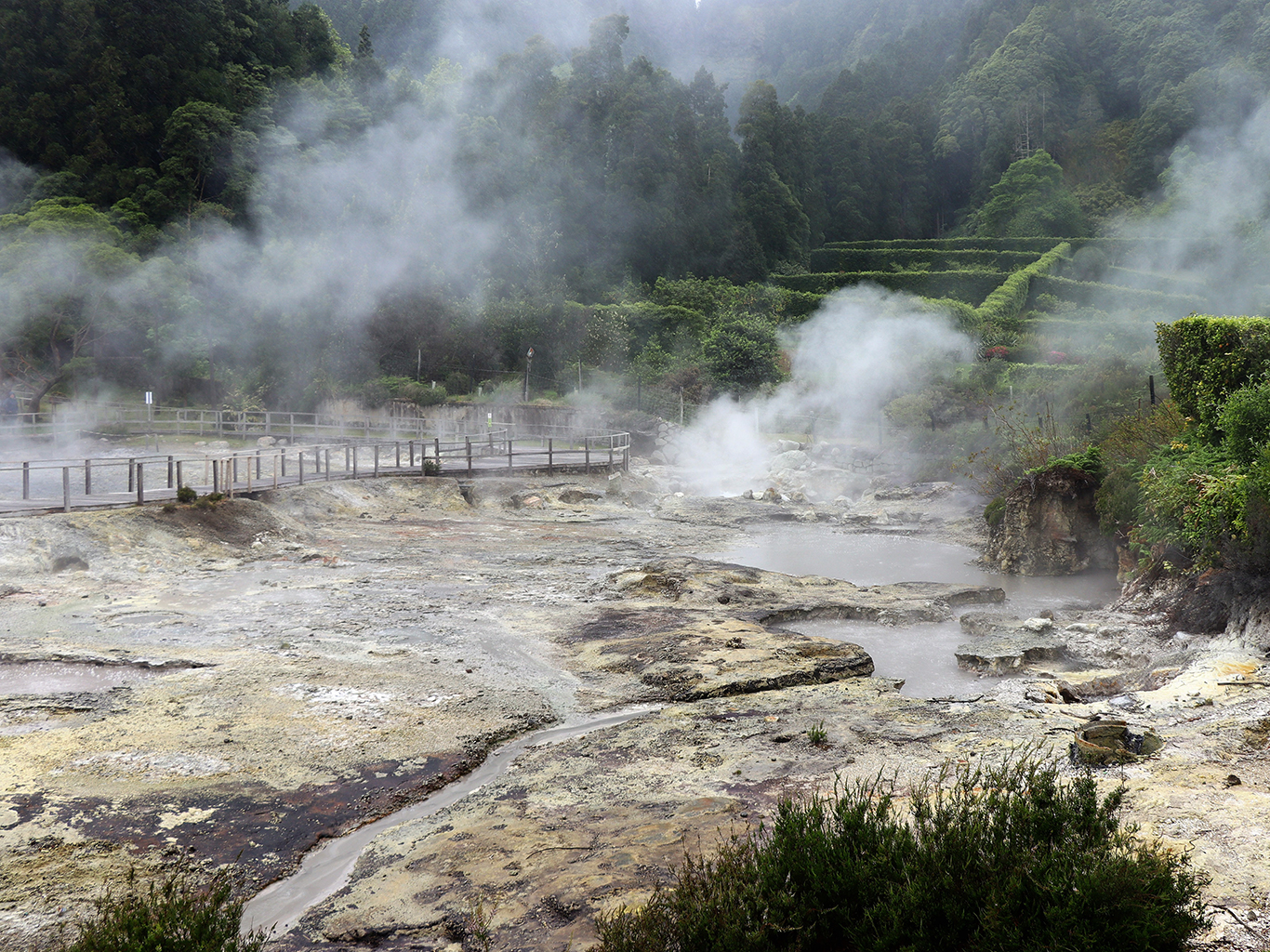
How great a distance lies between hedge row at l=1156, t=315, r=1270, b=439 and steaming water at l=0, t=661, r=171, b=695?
37.7ft

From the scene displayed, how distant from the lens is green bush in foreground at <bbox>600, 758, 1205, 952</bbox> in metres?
2.94

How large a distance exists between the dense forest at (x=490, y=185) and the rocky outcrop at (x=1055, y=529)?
19246 mm

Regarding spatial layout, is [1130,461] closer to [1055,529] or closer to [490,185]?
[1055,529]

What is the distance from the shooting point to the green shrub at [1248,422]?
849cm

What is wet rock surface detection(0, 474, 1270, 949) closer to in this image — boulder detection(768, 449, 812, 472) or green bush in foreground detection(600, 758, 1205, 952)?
green bush in foreground detection(600, 758, 1205, 952)

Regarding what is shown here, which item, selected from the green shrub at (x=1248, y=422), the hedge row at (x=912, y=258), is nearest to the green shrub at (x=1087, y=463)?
the green shrub at (x=1248, y=422)

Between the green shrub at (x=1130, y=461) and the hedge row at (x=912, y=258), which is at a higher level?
the hedge row at (x=912, y=258)

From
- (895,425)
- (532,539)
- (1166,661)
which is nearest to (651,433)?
(895,425)

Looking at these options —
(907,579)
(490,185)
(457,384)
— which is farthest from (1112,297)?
(490,185)

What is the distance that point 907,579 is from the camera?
1355 cm

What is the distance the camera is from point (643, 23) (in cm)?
13088

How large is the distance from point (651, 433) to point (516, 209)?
25.1 m

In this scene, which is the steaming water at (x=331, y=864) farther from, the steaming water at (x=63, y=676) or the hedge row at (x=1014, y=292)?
the hedge row at (x=1014, y=292)

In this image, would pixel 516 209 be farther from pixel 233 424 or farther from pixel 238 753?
pixel 238 753
